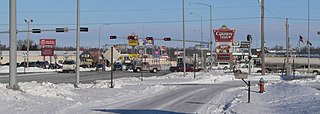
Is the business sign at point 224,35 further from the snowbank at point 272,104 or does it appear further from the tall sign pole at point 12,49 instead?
the tall sign pole at point 12,49

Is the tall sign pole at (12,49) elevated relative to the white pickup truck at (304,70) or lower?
elevated

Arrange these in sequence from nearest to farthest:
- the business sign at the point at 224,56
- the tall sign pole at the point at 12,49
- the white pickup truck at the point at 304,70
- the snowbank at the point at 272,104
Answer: the snowbank at the point at 272,104, the tall sign pole at the point at 12,49, the business sign at the point at 224,56, the white pickup truck at the point at 304,70

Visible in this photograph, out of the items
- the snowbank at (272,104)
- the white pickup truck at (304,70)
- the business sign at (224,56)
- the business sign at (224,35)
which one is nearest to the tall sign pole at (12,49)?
the snowbank at (272,104)

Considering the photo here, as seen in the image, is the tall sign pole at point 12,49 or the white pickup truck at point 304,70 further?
the white pickup truck at point 304,70

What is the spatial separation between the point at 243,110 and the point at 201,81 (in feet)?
105

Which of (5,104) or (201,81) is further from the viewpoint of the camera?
(201,81)

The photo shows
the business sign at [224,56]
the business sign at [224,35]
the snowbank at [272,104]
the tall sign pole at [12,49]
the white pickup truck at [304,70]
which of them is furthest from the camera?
the white pickup truck at [304,70]

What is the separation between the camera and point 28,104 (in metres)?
18.5

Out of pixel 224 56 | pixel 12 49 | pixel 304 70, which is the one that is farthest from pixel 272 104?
pixel 304 70

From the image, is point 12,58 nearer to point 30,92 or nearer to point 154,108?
point 30,92

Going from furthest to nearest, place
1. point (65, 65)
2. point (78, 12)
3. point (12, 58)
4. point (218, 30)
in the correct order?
point (65, 65) → point (218, 30) → point (78, 12) → point (12, 58)

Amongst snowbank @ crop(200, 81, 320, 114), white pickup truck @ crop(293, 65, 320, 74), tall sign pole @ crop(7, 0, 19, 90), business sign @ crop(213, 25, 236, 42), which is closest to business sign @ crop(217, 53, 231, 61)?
business sign @ crop(213, 25, 236, 42)

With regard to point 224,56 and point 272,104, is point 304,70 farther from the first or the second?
point 272,104

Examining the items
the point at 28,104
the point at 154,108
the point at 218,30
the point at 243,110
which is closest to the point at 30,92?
the point at 28,104
